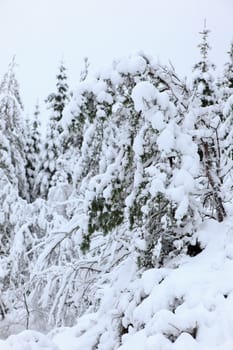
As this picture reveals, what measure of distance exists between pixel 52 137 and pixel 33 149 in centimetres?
149

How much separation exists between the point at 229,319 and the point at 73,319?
509 cm

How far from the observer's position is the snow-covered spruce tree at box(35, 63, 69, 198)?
20.0m

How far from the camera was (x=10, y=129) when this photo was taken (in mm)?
14414

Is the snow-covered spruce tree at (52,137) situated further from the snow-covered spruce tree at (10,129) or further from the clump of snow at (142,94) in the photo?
the clump of snow at (142,94)

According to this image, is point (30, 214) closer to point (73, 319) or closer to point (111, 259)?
point (73, 319)

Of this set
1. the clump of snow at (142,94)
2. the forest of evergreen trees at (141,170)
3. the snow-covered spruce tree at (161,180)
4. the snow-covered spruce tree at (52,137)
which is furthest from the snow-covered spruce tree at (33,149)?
the clump of snow at (142,94)

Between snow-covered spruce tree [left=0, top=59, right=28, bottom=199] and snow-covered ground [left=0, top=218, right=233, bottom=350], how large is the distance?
9342mm

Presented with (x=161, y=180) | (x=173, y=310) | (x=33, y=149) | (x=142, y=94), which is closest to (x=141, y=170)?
(x=161, y=180)

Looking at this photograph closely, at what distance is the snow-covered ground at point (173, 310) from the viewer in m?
3.50

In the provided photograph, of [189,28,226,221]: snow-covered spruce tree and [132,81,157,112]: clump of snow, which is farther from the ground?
[132,81,157,112]: clump of snow

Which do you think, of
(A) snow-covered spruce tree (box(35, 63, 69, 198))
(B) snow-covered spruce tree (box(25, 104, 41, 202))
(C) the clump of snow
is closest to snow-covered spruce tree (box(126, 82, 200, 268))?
(C) the clump of snow

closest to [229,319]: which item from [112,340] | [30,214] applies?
[112,340]

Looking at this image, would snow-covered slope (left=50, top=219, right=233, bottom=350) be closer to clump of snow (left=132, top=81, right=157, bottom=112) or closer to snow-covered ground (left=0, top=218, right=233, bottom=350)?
snow-covered ground (left=0, top=218, right=233, bottom=350)

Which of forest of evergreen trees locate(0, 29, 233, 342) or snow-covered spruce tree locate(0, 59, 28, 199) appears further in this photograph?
snow-covered spruce tree locate(0, 59, 28, 199)
